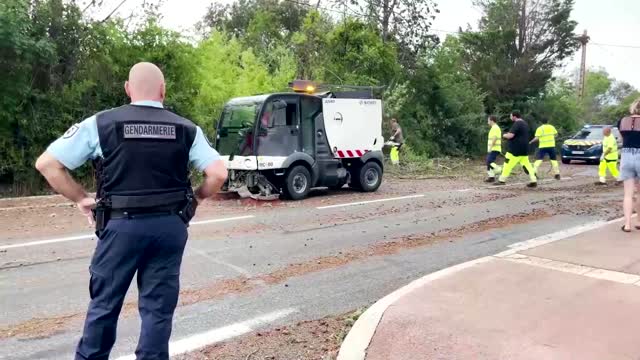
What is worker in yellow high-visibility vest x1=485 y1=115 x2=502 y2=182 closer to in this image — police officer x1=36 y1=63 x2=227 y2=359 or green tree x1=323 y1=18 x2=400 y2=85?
green tree x1=323 y1=18 x2=400 y2=85

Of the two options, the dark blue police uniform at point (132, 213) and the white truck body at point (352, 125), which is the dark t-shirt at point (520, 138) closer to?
the white truck body at point (352, 125)

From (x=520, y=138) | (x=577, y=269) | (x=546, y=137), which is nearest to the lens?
(x=577, y=269)

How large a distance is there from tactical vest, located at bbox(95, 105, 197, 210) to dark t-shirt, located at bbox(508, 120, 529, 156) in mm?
12778

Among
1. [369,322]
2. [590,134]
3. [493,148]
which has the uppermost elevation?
[590,134]

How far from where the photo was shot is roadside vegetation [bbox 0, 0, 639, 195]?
12359 mm

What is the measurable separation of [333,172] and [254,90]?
200 inches

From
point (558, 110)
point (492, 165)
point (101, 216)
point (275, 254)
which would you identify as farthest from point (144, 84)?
point (558, 110)

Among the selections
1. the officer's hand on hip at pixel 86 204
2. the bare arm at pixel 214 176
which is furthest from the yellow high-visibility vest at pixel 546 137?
the officer's hand on hip at pixel 86 204

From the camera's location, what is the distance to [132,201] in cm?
310

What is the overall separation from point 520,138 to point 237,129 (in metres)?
7.28

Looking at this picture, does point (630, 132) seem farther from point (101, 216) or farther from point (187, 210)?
point (101, 216)

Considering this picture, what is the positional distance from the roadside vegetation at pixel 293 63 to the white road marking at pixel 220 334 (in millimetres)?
8918

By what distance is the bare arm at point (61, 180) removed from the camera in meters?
3.10

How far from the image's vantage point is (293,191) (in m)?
12.2
